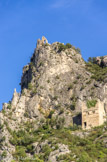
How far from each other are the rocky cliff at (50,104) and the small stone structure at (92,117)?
137 cm

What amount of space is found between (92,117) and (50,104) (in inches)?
380

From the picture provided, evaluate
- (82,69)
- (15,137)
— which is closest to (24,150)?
(15,137)

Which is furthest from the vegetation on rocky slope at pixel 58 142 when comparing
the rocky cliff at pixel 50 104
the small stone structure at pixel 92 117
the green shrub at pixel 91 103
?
the green shrub at pixel 91 103

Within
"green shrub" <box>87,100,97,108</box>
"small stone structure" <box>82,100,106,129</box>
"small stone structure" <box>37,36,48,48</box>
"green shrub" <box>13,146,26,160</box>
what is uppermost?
"small stone structure" <box>37,36,48,48</box>

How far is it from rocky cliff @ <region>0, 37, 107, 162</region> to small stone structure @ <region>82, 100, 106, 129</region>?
1.37 m

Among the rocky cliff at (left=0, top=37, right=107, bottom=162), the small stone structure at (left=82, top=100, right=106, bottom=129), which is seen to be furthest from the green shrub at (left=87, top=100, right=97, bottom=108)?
the small stone structure at (left=82, top=100, right=106, bottom=129)

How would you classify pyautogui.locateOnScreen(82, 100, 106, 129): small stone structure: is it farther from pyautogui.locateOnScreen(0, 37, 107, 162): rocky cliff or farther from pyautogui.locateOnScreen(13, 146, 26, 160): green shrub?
pyautogui.locateOnScreen(13, 146, 26, 160): green shrub

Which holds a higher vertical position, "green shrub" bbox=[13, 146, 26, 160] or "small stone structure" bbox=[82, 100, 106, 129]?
"small stone structure" bbox=[82, 100, 106, 129]

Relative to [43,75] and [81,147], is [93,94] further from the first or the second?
[81,147]

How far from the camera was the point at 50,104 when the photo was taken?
272 feet

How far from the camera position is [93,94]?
8338 cm

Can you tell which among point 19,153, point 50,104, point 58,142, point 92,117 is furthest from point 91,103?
point 19,153

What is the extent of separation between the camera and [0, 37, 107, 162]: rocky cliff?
2665 inches

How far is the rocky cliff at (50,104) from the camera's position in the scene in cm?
6769
